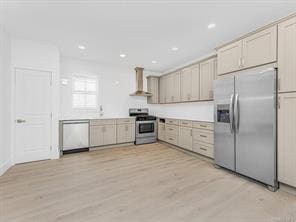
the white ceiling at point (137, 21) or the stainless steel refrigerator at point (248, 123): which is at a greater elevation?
the white ceiling at point (137, 21)

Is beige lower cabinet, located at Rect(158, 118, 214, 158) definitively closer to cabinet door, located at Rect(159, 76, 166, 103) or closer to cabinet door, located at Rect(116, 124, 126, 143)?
cabinet door, located at Rect(159, 76, 166, 103)

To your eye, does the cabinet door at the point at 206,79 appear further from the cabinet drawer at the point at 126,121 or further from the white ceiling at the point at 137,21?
the cabinet drawer at the point at 126,121

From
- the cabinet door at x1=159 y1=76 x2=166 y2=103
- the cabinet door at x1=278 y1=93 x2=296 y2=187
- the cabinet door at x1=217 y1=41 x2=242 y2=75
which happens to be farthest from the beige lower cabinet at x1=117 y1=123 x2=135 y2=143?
the cabinet door at x1=278 y1=93 x2=296 y2=187

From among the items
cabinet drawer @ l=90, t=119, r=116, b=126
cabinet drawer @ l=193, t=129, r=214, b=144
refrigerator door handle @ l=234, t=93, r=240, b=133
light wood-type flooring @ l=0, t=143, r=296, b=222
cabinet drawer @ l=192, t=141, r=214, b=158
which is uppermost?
refrigerator door handle @ l=234, t=93, r=240, b=133

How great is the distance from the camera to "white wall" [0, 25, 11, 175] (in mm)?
3018

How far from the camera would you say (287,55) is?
7.29ft

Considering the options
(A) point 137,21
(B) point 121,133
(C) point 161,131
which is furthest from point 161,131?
(A) point 137,21

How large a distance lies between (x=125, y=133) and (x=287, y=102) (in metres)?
4.10

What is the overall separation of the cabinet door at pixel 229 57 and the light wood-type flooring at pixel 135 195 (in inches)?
78.8

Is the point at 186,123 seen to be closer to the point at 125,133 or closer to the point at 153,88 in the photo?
the point at 125,133

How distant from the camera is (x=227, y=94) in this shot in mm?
2963

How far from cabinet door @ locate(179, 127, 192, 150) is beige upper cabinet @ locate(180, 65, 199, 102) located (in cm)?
88

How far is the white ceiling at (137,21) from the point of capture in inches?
89.4

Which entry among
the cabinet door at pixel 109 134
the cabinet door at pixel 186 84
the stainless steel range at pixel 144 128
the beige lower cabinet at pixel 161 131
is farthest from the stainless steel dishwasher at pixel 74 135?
the cabinet door at pixel 186 84
